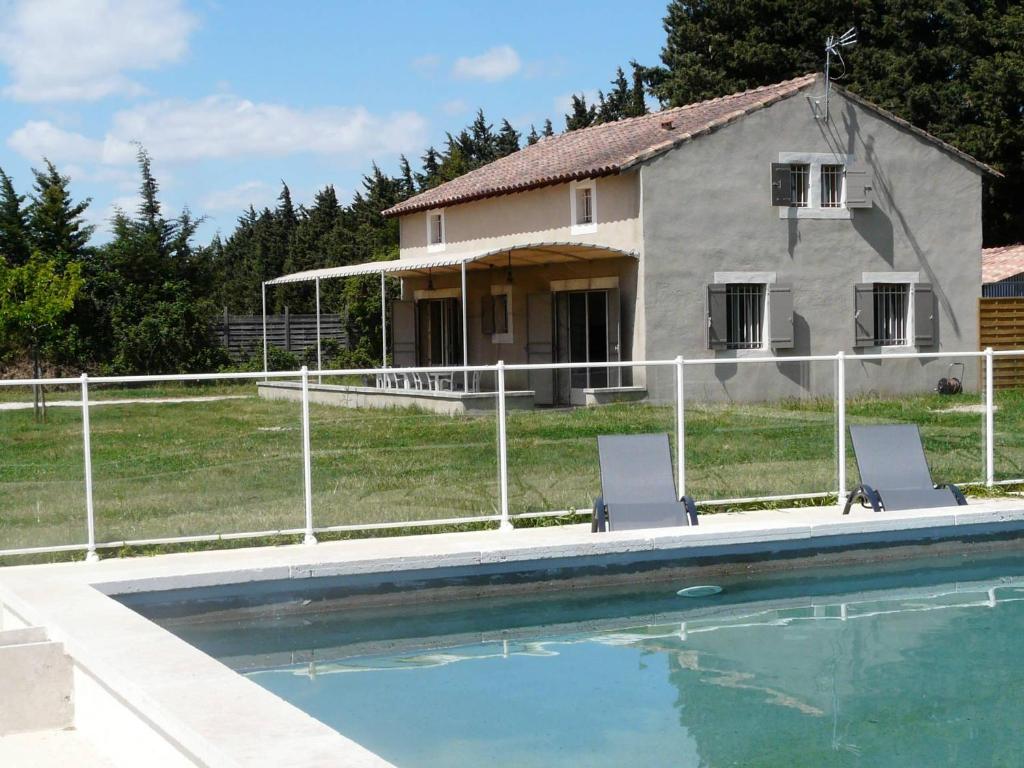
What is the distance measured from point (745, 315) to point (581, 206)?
12.4ft

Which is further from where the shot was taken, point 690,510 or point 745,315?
point 745,315

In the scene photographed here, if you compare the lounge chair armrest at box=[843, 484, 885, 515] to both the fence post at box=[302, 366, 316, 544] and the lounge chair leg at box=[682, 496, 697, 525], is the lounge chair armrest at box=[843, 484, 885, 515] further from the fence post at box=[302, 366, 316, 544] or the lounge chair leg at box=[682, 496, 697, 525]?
the fence post at box=[302, 366, 316, 544]

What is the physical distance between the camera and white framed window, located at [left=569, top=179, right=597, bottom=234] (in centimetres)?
2450

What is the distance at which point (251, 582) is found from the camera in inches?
357

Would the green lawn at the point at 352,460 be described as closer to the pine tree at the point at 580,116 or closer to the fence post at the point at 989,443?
the fence post at the point at 989,443

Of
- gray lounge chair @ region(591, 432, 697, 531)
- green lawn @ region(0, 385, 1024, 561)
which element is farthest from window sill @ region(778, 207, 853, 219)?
gray lounge chair @ region(591, 432, 697, 531)

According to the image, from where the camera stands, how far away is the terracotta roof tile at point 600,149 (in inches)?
926

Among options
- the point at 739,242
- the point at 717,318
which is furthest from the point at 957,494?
the point at 739,242

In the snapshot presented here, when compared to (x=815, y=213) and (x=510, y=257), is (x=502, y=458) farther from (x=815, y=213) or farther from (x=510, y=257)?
(x=815, y=213)

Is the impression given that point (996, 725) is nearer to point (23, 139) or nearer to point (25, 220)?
point (25, 220)

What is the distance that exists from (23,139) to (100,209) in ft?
19.1

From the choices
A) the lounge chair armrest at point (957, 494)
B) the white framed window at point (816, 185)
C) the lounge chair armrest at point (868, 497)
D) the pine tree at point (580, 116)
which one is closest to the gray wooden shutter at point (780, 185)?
the white framed window at point (816, 185)

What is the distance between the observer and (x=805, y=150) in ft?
79.6

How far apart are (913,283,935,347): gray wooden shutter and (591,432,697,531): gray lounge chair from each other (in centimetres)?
1572
